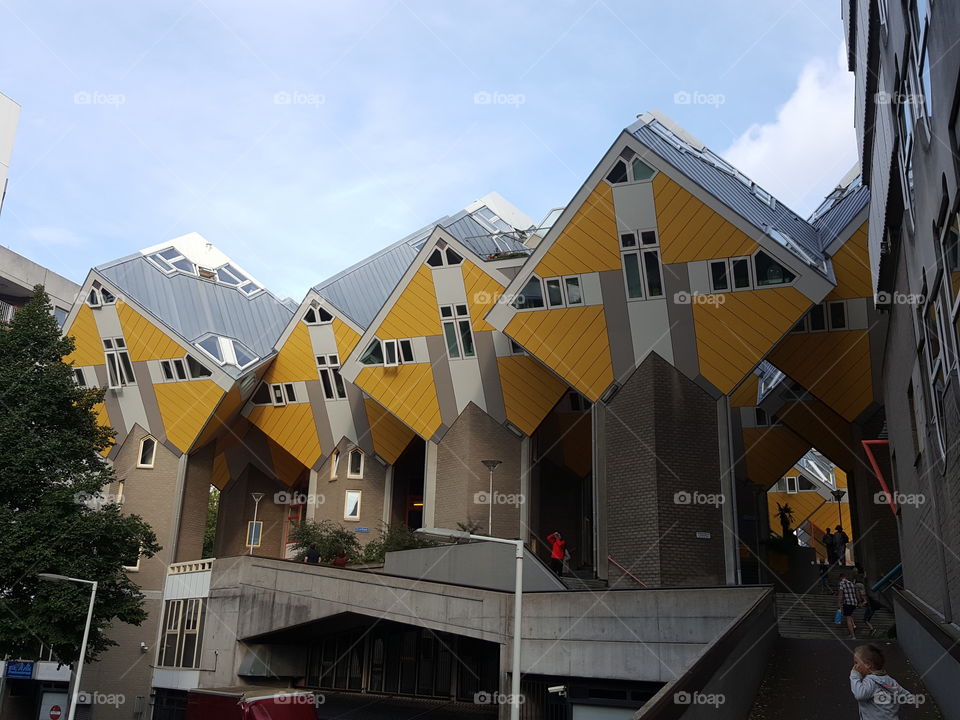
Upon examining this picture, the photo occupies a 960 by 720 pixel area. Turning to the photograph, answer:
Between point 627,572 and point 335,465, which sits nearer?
point 627,572

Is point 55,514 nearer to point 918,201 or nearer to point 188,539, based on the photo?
point 188,539

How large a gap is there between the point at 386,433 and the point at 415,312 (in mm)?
7096

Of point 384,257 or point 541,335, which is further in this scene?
point 384,257

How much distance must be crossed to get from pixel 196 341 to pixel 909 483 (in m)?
30.1

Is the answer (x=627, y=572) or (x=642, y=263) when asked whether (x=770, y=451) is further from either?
(x=627, y=572)

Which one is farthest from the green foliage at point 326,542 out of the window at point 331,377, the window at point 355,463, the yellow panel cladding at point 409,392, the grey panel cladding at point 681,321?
the grey panel cladding at point 681,321

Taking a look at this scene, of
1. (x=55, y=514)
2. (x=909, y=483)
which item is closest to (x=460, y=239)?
(x=55, y=514)

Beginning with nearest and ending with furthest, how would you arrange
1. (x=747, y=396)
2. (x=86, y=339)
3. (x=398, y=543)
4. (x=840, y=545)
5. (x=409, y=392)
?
1. (x=840, y=545)
2. (x=398, y=543)
3. (x=409, y=392)
4. (x=86, y=339)
5. (x=747, y=396)

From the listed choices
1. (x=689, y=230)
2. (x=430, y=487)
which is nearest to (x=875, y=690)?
(x=689, y=230)

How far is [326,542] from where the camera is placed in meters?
32.4

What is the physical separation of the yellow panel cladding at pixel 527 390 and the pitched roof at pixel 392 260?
458 centimetres

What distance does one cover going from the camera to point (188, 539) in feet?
128

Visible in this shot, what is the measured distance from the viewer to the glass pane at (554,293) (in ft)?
93.9

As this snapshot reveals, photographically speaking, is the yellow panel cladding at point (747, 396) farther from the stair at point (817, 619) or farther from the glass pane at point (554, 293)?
the stair at point (817, 619)
